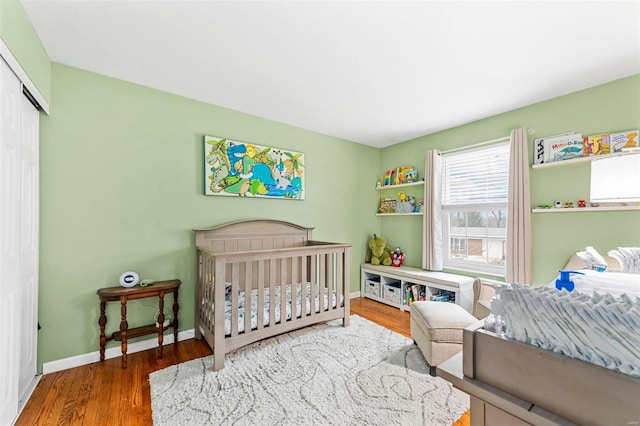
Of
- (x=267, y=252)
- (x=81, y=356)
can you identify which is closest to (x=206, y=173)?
(x=267, y=252)

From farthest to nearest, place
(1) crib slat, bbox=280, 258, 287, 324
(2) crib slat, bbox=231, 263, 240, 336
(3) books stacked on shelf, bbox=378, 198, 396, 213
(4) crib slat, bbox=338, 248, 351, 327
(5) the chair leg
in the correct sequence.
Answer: (3) books stacked on shelf, bbox=378, 198, 396, 213
(4) crib slat, bbox=338, 248, 351, 327
(1) crib slat, bbox=280, 258, 287, 324
(2) crib slat, bbox=231, 263, 240, 336
(5) the chair leg

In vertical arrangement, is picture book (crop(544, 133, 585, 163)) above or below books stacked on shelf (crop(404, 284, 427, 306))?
above

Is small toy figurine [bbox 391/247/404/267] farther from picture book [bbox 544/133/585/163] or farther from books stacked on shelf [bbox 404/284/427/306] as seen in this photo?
picture book [bbox 544/133/585/163]

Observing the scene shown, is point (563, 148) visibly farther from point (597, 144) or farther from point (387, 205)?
point (387, 205)

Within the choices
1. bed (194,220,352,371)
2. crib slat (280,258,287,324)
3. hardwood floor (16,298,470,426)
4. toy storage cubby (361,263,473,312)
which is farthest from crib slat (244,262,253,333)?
toy storage cubby (361,263,473,312)

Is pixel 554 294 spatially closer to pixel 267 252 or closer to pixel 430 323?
pixel 430 323

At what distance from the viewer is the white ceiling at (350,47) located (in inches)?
58.9

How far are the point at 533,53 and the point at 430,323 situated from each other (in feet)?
6.83

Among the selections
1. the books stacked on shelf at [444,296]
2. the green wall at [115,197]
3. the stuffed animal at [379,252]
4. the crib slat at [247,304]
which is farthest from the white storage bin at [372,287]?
the crib slat at [247,304]

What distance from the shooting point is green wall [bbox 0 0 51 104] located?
1327 millimetres

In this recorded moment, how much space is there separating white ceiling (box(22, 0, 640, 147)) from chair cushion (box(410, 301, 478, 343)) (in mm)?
1931

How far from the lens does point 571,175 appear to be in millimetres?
2396

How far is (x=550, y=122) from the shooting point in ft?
8.26

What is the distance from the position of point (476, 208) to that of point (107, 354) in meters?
3.93
